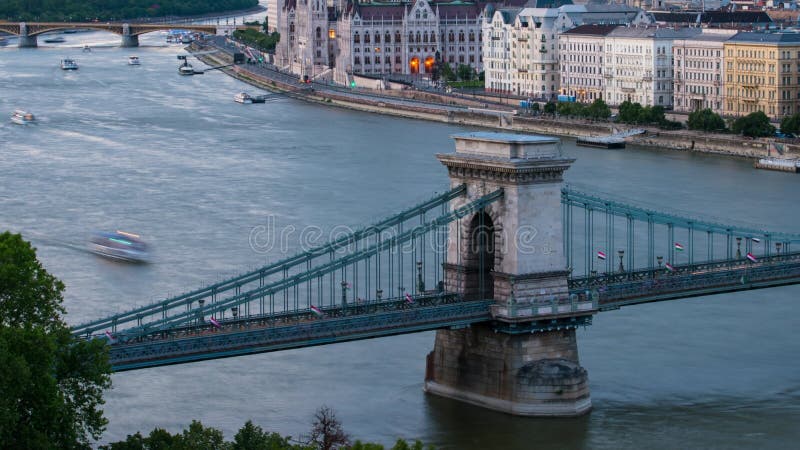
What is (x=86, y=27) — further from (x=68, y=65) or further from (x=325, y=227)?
(x=325, y=227)

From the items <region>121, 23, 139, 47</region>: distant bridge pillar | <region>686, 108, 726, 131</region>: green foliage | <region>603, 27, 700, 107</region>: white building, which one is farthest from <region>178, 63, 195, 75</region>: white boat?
<region>686, 108, 726, 131</region>: green foliage

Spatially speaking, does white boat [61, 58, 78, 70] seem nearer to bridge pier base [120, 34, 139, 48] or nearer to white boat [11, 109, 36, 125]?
bridge pier base [120, 34, 139, 48]

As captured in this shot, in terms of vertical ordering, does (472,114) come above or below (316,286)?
below

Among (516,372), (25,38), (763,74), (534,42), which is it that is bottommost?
(25,38)

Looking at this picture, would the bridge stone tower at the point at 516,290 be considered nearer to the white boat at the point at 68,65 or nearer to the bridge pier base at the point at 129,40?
the white boat at the point at 68,65

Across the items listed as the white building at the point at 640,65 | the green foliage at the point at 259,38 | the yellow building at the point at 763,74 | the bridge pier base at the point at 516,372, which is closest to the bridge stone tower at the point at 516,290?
the bridge pier base at the point at 516,372

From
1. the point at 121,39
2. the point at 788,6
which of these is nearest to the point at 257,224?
the point at 788,6

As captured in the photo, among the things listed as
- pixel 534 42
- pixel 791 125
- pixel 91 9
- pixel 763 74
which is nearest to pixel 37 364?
pixel 791 125

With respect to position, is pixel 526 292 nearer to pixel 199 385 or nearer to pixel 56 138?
pixel 199 385
